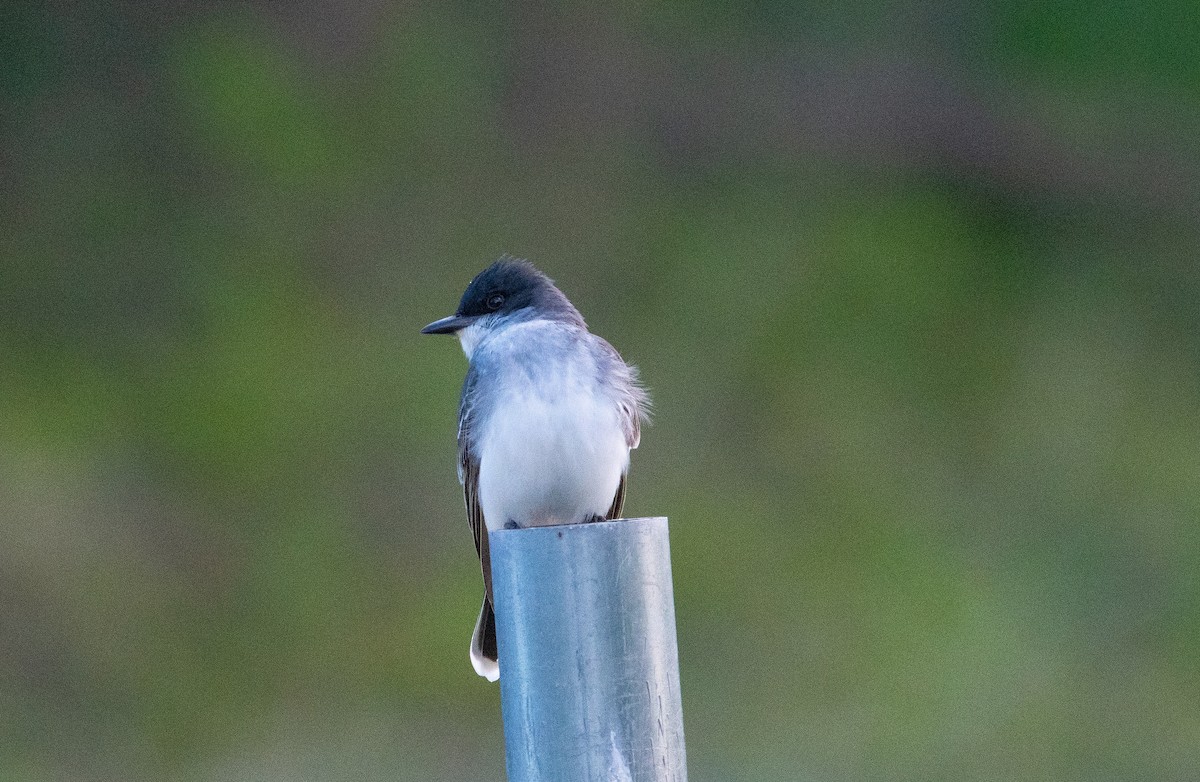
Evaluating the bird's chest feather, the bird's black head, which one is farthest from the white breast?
the bird's black head

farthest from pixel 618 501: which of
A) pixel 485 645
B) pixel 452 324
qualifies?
pixel 452 324

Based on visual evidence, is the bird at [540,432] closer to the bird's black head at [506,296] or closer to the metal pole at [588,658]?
the bird's black head at [506,296]

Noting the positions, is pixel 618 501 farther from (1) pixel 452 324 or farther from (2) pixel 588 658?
(2) pixel 588 658

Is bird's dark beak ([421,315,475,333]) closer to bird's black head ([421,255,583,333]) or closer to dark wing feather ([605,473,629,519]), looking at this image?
bird's black head ([421,255,583,333])

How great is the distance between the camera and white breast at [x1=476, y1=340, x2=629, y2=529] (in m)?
2.67

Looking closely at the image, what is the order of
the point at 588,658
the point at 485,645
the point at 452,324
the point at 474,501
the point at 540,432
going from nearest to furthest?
the point at 588,658 → the point at 540,432 → the point at 485,645 → the point at 474,501 → the point at 452,324

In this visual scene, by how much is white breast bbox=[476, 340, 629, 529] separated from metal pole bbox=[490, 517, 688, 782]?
989 millimetres

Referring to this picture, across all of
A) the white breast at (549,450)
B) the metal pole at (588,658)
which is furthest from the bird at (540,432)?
the metal pole at (588,658)

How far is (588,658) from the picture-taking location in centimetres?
165

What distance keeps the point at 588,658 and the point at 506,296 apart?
5.14 ft

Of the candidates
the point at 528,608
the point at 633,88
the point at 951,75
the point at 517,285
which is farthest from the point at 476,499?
the point at 951,75

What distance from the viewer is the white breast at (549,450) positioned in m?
2.67

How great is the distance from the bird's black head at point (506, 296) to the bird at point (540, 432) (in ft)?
0.21

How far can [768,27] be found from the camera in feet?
23.8
